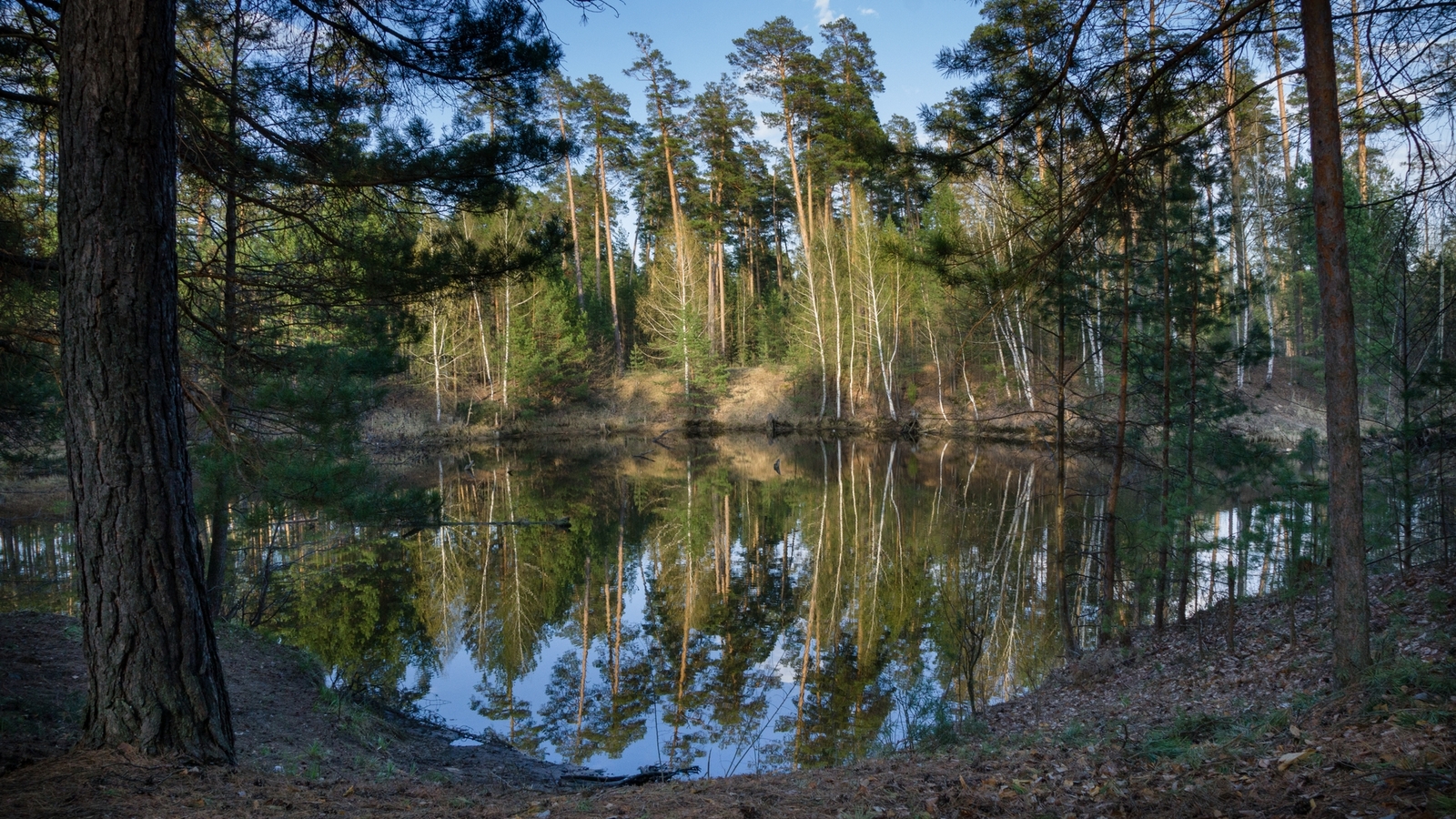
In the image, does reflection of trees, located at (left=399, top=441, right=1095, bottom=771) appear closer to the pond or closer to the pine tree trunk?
the pond

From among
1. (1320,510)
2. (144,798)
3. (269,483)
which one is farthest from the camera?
(1320,510)

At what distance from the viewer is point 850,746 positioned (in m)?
6.85

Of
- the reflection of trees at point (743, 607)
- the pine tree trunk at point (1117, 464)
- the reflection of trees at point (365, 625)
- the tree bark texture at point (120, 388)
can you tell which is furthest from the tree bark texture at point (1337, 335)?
the reflection of trees at point (365, 625)

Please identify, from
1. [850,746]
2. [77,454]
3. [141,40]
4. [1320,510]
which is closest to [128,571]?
[77,454]

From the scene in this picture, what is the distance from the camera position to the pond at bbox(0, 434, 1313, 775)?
24.5 feet

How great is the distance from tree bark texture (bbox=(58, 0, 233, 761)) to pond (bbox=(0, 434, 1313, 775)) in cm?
384

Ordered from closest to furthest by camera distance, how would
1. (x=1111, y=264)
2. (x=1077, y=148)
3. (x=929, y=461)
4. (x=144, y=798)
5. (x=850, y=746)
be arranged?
(x=144, y=798) < (x=1077, y=148) < (x=850, y=746) < (x=1111, y=264) < (x=929, y=461)

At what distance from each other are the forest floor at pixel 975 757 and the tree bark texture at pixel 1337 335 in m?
0.43

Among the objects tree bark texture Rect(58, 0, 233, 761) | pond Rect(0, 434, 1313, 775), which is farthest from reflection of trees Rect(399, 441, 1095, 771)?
tree bark texture Rect(58, 0, 233, 761)

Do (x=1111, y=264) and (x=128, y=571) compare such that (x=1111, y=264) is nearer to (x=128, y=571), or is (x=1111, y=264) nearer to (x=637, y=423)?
(x=128, y=571)

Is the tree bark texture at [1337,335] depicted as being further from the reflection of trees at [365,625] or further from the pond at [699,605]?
the reflection of trees at [365,625]

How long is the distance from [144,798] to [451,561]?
1055cm

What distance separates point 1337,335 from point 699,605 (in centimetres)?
840

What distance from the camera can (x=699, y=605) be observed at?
36.0ft
